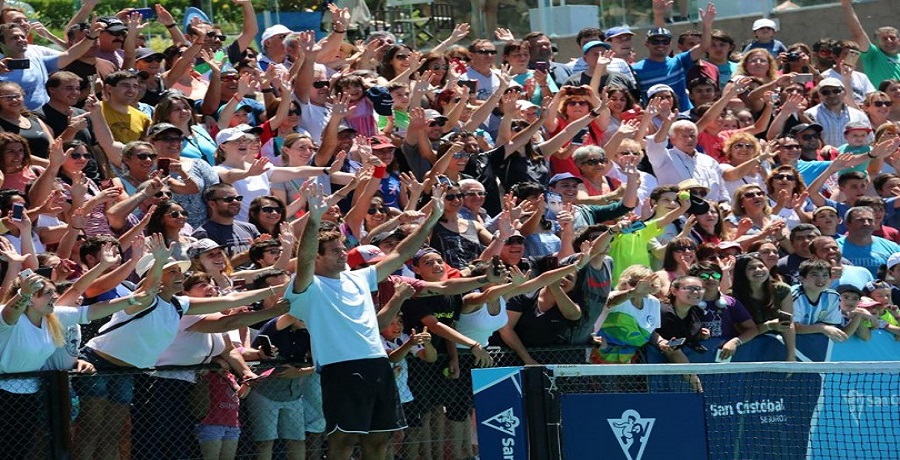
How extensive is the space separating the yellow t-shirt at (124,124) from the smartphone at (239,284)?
7.24 ft

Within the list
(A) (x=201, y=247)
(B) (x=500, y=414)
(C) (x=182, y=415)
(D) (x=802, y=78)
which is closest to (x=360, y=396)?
(B) (x=500, y=414)

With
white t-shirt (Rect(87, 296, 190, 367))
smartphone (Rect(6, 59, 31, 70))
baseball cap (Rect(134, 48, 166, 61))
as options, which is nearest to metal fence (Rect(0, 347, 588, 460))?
white t-shirt (Rect(87, 296, 190, 367))

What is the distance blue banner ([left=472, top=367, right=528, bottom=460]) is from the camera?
8.88 m

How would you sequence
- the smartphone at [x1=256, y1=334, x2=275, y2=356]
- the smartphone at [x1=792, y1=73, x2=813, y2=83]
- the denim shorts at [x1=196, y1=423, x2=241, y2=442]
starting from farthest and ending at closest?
the smartphone at [x1=792, y1=73, x2=813, y2=83], the smartphone at [x1=256, y1=334, x2=275, y2=356], the denim shorts at [x1=196, y1=423, x2=241, y2=442]

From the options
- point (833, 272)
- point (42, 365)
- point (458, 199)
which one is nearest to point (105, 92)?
point (458, 199)

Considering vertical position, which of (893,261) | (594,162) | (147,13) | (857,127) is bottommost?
(893,261)

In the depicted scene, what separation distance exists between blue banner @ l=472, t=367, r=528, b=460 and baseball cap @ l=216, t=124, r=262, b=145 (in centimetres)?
356

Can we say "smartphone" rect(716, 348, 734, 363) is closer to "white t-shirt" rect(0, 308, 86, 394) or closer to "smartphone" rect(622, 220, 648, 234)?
"smartphone" rect(622, 220, 648, 234)

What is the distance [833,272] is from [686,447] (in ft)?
14.9

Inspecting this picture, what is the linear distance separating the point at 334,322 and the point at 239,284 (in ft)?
4.46

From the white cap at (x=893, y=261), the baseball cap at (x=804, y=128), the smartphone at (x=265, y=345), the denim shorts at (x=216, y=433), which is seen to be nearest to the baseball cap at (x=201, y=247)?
the smartphone at (x=265, y=345)

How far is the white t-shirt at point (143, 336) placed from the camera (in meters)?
8.98

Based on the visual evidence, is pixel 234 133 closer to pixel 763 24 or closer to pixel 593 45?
pixel 593 45

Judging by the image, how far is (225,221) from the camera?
1083 centimetres
